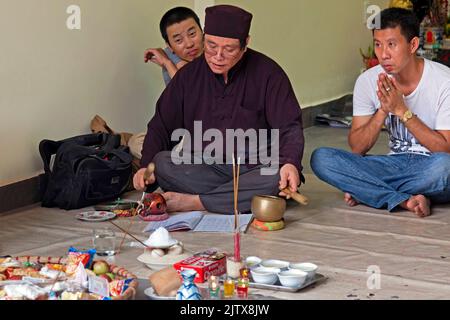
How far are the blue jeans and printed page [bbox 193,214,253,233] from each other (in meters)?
0.54

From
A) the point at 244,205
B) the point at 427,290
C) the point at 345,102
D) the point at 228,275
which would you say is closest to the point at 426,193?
the point at 244,205

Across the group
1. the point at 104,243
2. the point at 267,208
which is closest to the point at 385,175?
the point at 267,208

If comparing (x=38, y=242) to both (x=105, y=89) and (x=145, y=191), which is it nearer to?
(x=145, y=191)

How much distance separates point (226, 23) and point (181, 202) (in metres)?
0.91

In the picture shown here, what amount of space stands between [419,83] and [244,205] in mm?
1017

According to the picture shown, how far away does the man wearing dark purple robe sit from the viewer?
4109 millimetres

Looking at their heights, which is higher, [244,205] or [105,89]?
[105,89]

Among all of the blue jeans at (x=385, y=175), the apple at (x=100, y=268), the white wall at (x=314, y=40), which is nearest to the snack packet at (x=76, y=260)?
the apple at (x=100, y=268)

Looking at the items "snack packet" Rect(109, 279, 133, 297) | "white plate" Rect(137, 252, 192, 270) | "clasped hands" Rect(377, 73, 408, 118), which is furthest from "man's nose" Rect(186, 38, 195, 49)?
"snack packet" Rect(109, 279, 133, 297)

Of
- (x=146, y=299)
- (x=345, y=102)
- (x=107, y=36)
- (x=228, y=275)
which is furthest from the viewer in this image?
(x=345, y=102)

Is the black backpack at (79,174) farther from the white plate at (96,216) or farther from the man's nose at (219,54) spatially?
the man's nose at (219,54)

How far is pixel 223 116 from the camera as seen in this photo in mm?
4289

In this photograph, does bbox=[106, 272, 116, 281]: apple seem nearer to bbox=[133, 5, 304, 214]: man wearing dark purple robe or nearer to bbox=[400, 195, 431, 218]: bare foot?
bbox=[133, 5, 304, 214]: man wearing dark purple robe

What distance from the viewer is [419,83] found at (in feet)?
13.8
